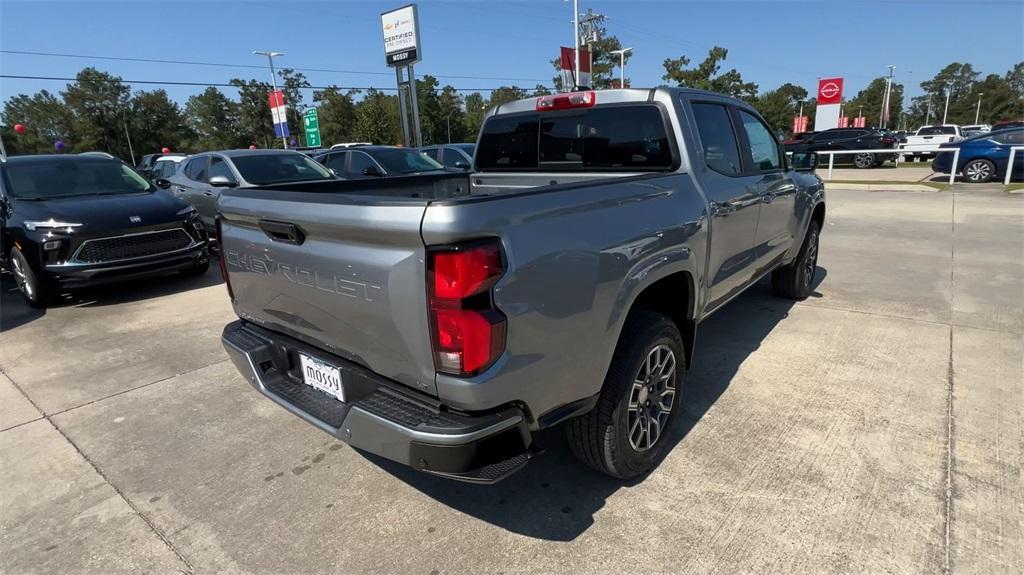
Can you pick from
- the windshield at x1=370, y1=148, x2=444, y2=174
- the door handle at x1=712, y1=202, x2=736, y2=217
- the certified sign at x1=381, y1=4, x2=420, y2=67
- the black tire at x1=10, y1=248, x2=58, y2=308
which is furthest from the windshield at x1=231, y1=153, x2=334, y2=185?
the certified sign at x1=381, y1=4, x2=420, y2=67

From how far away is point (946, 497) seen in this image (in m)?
2.49

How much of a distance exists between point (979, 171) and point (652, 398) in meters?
18.0

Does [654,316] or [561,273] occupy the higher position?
[561,273]

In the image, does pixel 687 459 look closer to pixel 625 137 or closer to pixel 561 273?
pixel 561 273

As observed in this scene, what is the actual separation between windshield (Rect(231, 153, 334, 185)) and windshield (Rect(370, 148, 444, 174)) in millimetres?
2178

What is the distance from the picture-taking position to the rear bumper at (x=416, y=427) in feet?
6.13

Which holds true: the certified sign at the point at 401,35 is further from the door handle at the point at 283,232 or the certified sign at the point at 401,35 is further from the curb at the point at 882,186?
the door handle at the point at 283,232

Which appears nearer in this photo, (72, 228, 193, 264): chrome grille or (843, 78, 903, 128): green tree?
(72, 228, 193, 264): chrome grille

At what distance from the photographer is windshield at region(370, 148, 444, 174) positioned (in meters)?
11.3

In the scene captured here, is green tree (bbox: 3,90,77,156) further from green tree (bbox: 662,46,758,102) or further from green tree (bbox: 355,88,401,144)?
green tree (bbox: 662,46,758,102)

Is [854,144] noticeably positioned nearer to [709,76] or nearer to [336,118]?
[709,76]

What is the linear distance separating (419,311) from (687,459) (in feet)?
5.95

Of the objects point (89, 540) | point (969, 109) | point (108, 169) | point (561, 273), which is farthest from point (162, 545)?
point (969, 109)

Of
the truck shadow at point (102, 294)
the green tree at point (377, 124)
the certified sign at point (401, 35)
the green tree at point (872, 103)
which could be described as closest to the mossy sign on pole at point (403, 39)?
the certified sign at point (401, 35)
